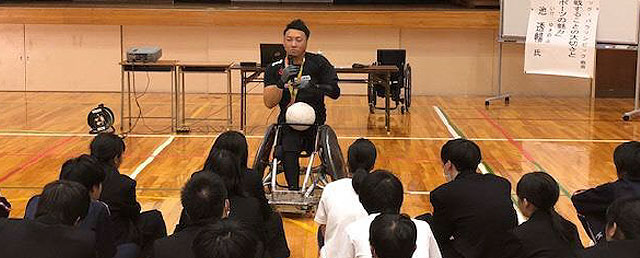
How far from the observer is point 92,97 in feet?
39.3

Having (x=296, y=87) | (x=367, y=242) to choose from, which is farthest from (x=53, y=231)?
(x=296, y=87)

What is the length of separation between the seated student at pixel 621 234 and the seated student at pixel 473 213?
72 centimetres

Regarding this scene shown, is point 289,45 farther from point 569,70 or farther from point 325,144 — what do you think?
point 569,70

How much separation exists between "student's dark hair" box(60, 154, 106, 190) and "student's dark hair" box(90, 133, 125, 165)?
0.41 metres

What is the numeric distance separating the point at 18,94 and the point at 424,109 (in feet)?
17.9

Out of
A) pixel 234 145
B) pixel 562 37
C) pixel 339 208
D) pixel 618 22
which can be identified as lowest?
pixel 339 208

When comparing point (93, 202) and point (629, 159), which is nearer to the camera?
point (93, 202)

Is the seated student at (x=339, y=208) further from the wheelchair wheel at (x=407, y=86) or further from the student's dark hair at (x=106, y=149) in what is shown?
the wheelchair wheel at (x=407, y=86)

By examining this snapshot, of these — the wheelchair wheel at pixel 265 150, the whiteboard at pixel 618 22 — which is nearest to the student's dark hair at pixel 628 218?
the wheelchair wheel at pixel 265 150

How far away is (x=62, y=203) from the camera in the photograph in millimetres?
2939

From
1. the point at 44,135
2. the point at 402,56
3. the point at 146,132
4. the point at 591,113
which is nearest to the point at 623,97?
the point at 591,113

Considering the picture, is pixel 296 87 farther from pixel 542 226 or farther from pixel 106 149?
pixel 542 226

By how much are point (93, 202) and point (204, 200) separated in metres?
0.76

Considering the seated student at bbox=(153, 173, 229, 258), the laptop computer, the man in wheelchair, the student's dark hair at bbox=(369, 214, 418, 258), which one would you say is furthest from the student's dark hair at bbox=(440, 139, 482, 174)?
the laptop computer
